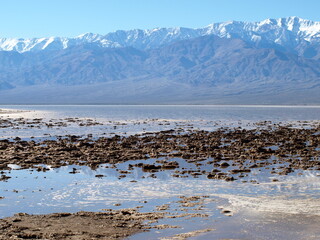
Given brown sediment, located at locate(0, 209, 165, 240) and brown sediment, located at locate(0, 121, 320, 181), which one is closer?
brown sediment, located at locate(0, 209, 165, 240)


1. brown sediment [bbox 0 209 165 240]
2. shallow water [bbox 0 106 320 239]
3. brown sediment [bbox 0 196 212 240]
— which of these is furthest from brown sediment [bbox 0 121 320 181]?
brown sediment [bbox 0 209 165 240]

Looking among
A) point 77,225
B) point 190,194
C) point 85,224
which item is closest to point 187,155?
point 190,194

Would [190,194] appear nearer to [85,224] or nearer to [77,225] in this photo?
[85,224]

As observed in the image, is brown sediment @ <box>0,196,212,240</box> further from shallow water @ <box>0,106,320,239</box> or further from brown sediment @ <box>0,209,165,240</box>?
shallow water @ <box>0,106,320,239</box>

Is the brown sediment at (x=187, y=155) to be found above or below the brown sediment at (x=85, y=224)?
above

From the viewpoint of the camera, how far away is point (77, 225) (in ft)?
42.7

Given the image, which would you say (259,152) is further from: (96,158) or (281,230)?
(281,230)

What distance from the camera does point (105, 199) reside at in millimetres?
16453

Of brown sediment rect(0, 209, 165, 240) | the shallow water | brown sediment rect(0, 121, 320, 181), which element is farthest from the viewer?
brown sediment rect(0, 121, 320, 181)

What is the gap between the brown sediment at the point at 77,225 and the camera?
39.9ft

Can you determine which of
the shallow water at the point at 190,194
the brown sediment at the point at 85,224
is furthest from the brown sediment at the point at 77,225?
the shallow water at the point at 190,194

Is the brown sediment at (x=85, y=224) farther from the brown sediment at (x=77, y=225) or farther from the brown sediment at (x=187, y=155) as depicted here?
the brown sediment at (x=187, y=155)

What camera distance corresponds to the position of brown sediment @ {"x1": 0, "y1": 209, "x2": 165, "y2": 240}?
1215 cm

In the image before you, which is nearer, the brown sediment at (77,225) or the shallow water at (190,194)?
the brown sediment at (77,225)
